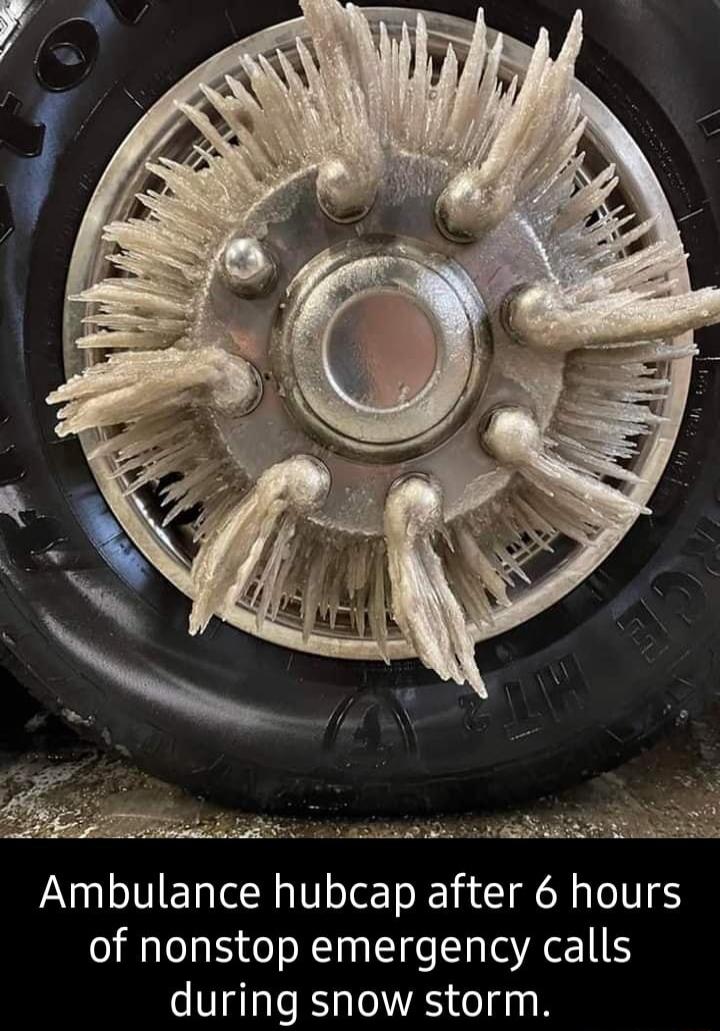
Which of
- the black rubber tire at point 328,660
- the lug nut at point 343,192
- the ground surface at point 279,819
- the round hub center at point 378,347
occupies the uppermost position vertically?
the lug nut at point 343,192

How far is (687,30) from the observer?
0.67m

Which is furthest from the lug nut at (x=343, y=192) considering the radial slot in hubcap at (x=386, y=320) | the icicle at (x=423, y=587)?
the icicle at (x=423, y=587)

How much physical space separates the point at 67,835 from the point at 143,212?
20.7 inches

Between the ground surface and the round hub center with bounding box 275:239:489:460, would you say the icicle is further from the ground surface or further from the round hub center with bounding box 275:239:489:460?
the ground surface

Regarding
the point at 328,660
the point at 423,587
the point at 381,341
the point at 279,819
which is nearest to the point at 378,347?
the point at 381,341

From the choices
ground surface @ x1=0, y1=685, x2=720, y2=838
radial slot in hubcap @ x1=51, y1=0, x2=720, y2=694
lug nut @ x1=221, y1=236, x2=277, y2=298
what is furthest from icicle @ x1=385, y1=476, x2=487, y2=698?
ground surface @ x1=0, y1=685, x2=720, y2=838

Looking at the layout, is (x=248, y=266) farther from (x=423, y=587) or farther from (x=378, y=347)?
(x=423, y=587)

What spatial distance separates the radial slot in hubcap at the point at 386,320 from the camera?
58cm

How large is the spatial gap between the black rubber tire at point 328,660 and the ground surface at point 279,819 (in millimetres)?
Result: 25

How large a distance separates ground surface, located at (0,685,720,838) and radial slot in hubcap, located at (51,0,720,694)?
0.25 m

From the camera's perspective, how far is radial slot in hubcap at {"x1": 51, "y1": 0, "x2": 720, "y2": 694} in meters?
0.58

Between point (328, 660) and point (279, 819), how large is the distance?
153mm

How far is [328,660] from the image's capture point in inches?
30.0

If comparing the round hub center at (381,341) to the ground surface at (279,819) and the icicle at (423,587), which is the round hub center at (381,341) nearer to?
the icicle at (423,587)
